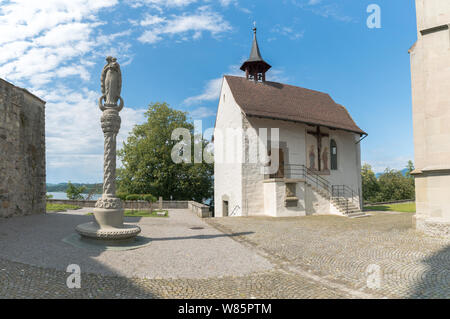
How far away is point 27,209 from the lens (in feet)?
40.2

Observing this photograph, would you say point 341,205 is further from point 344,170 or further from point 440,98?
point 440,98

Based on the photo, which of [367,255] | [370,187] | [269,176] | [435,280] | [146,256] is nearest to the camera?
[435,280]

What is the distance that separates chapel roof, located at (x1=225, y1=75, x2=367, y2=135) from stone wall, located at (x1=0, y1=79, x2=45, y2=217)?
1137 centimetres

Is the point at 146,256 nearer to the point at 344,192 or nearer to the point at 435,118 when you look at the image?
the point at 435,118

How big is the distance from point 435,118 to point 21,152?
17051mm

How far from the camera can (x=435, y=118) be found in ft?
30.2

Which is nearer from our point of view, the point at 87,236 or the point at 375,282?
the point at 375,282

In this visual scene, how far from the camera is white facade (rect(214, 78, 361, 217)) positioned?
52.5ft

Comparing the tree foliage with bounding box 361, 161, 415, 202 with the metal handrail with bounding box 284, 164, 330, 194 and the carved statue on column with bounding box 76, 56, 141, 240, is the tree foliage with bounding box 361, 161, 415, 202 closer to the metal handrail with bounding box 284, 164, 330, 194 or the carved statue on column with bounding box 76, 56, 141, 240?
the metal handrail with bounding box 284, 164, 330, 194

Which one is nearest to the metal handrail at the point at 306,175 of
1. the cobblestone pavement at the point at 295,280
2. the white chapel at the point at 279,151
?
the white chapel at the point at 279,151

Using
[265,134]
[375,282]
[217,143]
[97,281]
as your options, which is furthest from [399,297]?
[217,143]

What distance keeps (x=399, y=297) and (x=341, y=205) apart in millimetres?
13859

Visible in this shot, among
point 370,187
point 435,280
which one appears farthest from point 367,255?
point 370,187

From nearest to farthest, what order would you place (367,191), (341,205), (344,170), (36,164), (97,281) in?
(97,281) → (36,164) → (341,205) → (344,170) → (367,191)
